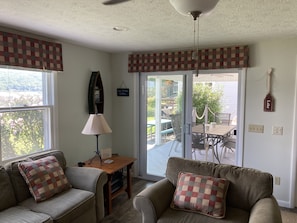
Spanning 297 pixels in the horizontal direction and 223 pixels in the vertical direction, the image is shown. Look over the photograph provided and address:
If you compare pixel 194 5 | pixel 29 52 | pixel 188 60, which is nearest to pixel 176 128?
pixel 188 60

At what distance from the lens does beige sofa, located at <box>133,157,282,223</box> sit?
6.63 ft

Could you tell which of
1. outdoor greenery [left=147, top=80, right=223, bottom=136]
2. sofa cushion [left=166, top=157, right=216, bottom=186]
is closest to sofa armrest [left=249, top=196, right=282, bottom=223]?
sofa cushion [left=166, top=157, right=216, bottom=186]

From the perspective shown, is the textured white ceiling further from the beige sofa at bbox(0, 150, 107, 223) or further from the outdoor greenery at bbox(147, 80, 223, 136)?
the beige sofa at bbox(0, 150, 107, 223)

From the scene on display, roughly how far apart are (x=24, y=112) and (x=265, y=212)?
2.82m

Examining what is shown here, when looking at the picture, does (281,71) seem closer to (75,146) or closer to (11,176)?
(75,146)

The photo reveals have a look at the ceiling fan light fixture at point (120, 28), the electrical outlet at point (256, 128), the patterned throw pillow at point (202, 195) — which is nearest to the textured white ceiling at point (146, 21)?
the ceiling fan light fixture at point (120, 28)

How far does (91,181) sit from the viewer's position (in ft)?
8.85

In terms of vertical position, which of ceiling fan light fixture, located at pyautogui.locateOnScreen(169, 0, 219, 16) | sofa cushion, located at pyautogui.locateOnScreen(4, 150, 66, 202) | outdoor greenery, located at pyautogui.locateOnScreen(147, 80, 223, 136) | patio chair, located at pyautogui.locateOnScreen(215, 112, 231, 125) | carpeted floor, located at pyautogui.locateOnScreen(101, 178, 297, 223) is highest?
ceiling fan light fixture, located at pyautogui.locateOnScreen(169, 0, 219, 16)

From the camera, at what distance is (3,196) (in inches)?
90.0

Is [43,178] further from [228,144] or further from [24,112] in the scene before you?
[228,144]

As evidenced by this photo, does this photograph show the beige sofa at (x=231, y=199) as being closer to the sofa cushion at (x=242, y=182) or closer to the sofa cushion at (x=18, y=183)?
the sofa cushion at (x=242, y=182)

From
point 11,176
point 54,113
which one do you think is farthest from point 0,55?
point 11,176

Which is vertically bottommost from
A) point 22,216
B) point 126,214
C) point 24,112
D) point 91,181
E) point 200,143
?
point 126,214

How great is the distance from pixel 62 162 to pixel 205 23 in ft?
7.72
